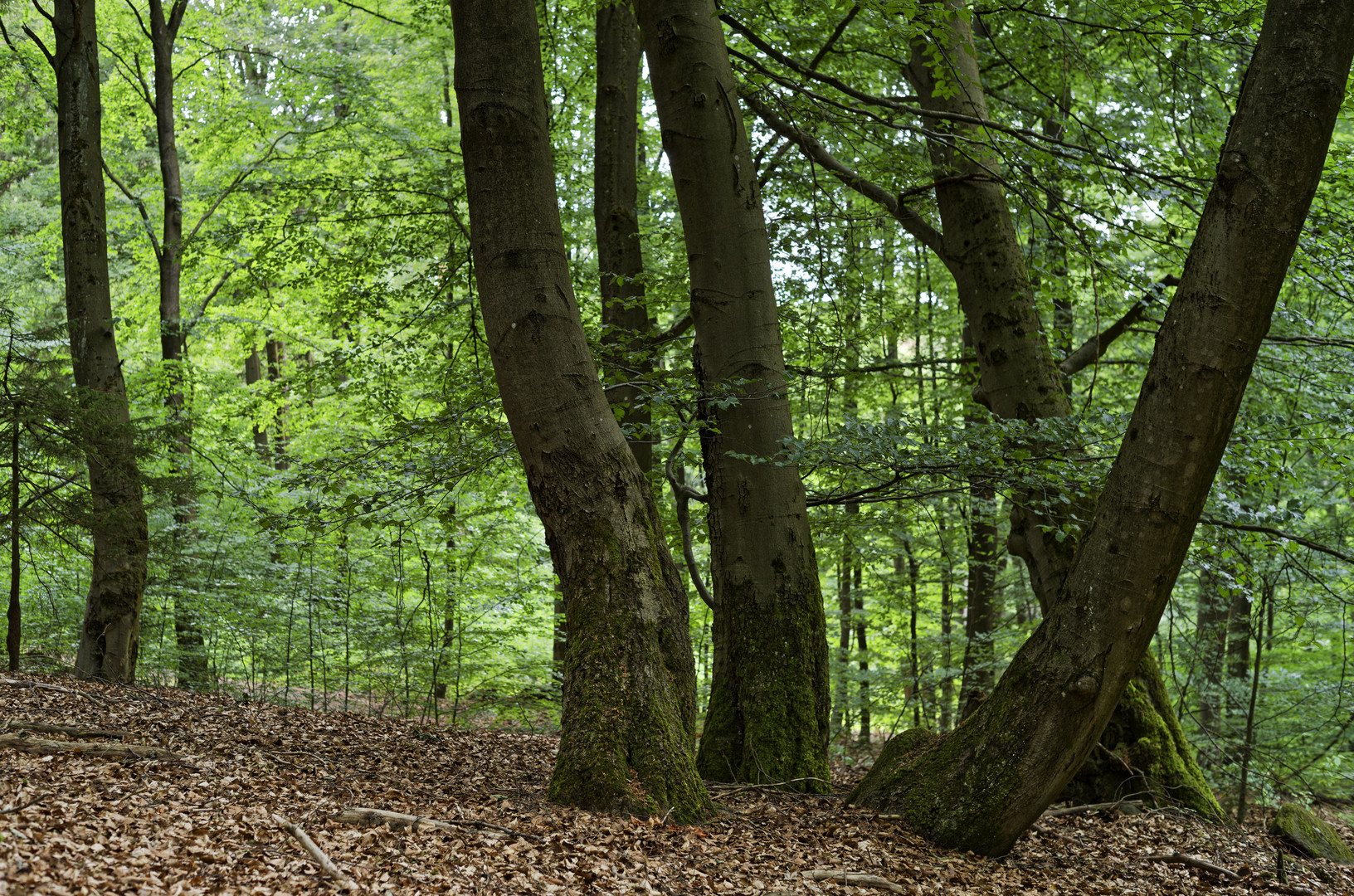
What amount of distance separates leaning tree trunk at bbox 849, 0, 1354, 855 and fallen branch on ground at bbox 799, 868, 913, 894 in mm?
644

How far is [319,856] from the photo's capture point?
2758mm

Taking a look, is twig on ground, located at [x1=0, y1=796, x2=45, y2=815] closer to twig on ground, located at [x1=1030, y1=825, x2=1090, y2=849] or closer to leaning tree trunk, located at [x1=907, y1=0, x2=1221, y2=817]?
twig on ground, located at [x1=1030, y1=825, x2=1090, y2=849]

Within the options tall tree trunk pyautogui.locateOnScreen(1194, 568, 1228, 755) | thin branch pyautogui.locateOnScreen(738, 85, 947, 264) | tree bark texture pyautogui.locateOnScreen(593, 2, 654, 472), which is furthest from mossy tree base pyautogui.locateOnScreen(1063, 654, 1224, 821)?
tree bark texture pyautogui.locateOnScreen(593, 2, 654, 472)

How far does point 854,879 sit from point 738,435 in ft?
8.27

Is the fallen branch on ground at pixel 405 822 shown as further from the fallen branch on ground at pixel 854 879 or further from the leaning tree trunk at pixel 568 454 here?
the fallen branch on ground at pixel 854 879

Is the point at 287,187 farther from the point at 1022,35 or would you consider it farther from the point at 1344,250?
the point at 1344,250

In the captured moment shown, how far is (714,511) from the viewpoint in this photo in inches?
206

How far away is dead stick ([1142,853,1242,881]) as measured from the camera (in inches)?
162

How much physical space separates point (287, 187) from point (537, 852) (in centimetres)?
890

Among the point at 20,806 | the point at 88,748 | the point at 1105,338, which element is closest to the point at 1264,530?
the point at 1105,338

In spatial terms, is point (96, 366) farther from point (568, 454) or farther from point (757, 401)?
point (757, 401)

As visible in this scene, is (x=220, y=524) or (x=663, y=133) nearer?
(x=663, y=133)

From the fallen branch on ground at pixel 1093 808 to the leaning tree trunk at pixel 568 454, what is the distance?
256 centimetres

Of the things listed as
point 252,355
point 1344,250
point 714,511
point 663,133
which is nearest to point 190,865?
point 714,511
